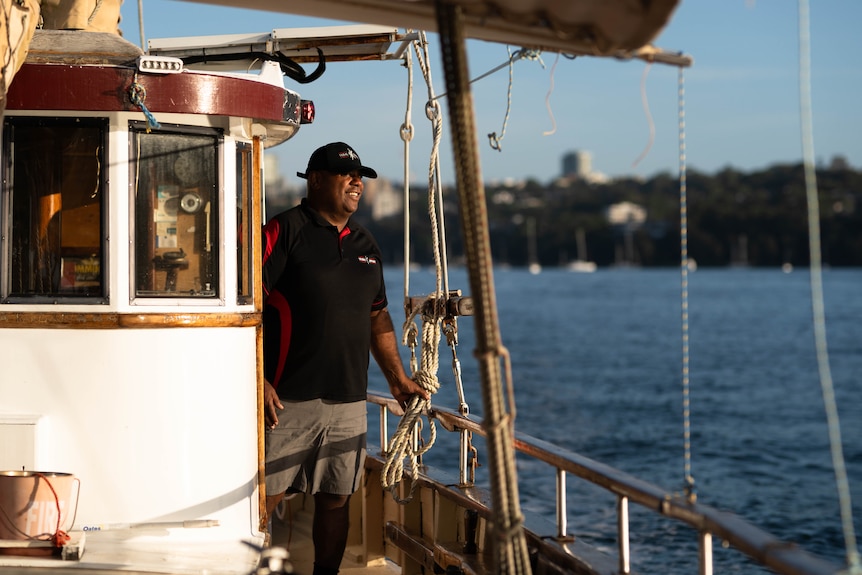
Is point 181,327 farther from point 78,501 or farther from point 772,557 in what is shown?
point 772,557

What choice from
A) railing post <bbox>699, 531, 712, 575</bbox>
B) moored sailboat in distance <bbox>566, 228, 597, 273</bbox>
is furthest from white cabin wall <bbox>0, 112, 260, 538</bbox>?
moored sailboat in distance <bbox>566, 228, 597, 273</bbox>

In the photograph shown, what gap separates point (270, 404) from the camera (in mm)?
4875

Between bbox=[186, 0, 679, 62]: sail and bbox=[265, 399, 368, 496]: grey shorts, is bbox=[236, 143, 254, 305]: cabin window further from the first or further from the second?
bbox=[186, 0, 679, 62]: sail

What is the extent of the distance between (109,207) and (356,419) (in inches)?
61.3

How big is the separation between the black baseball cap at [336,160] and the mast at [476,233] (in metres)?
2.19

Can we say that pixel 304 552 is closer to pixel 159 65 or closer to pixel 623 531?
pixel 623 531

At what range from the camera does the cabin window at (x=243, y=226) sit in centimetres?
468

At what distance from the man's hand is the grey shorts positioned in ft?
0.37

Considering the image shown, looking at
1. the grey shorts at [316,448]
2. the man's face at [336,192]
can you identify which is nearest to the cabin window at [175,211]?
the man's face at [336,192]

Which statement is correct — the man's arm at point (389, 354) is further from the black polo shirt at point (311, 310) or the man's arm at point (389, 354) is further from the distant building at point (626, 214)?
the distant building at point (626, 214)

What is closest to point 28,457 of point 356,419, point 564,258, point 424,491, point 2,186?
point 2,186

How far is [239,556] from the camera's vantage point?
4.39 metres

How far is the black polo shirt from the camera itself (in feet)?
16.3

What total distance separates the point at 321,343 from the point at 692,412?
31493mm
